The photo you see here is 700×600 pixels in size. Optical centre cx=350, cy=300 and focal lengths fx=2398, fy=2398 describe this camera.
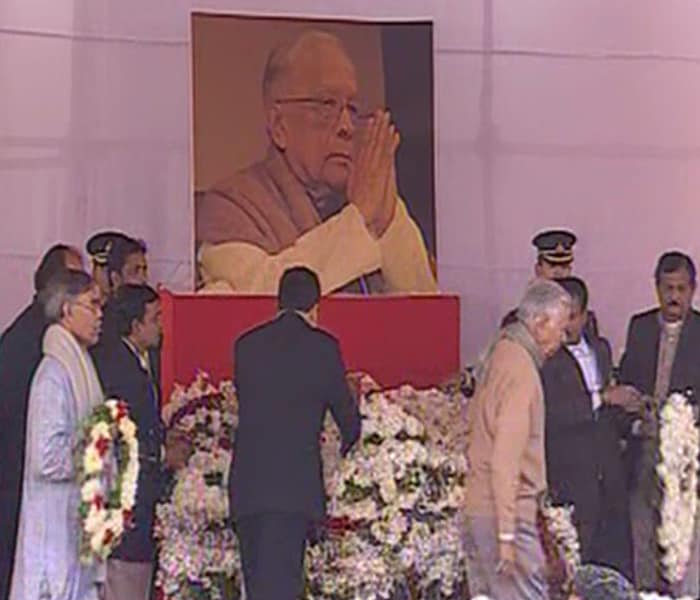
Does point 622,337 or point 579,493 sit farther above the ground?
point 622,337

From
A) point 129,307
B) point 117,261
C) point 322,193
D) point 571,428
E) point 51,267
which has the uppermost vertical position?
point 322,193

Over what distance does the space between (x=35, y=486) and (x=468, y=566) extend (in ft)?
5.10

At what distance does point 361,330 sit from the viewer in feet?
35.8

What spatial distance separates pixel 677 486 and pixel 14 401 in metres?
2.34

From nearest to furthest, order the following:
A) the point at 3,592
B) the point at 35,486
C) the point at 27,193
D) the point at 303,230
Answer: the point at 35,486 → the point at 3,592 → the point at 27,193 → the point at 303,230

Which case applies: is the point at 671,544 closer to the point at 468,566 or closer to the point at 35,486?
the point at 468,566

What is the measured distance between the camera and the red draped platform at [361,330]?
1016 cm

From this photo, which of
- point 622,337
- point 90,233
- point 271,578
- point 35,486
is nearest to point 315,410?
point 271,578

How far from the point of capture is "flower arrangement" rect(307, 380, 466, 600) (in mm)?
8914

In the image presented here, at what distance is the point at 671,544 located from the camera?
8422mm

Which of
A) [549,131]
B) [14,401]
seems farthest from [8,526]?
[549,131]

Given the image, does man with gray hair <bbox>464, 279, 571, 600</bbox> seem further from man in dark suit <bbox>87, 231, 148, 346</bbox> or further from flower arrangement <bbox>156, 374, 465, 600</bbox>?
man in dark suit <bbox>87, 231, 148, 346</bbox>

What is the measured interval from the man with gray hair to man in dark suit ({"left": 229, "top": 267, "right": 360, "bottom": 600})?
624 mm

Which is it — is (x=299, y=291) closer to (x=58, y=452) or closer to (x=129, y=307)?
(x=129, y=307)
